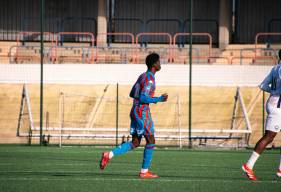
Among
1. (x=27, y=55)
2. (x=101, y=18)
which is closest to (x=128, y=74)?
(x=27, y=55)

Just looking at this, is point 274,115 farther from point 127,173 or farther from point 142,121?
point 127,173

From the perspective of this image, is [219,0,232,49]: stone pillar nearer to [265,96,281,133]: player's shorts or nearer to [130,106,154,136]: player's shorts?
[130,106,154,136]: player's shorts

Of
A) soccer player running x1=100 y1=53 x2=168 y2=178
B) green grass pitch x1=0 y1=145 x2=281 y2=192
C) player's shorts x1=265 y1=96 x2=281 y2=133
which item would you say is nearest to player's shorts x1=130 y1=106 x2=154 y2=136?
soccer player running x1=100 y1=53 x2=168 y2=178

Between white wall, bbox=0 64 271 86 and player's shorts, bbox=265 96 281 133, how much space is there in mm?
19614

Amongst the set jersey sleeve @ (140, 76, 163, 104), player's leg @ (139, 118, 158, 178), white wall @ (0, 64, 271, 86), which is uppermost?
white wall @ (0, 64, 271, 86)

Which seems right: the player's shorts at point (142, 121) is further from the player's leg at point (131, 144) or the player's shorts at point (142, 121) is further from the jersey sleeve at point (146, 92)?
the jersey sleeve at point (146, 92)

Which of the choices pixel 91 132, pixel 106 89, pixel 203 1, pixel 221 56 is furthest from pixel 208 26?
pixel 91 132

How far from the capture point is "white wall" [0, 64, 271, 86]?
1364 inches

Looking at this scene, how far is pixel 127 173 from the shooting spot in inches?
640

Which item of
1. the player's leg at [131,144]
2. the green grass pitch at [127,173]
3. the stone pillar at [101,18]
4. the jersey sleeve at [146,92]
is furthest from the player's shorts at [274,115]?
the stone pillar at [101,18]

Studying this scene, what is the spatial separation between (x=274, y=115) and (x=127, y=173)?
2.95 metres

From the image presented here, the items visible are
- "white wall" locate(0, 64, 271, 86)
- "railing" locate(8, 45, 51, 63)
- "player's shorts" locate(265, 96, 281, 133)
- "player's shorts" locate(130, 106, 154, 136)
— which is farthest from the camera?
"railing" locate(8, 45, 51, 63)

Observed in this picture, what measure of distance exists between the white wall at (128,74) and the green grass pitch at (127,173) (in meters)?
11.8

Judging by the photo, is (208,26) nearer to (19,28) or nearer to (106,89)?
(19,28)
